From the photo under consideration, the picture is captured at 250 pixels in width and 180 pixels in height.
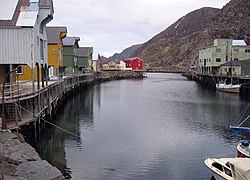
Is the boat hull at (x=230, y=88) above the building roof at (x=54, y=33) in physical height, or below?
below


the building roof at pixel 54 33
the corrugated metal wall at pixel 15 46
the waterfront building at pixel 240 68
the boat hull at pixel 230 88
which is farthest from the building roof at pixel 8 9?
the waterfront building at pixel 240 68

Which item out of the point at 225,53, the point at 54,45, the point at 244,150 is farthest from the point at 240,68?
the point at 244,150

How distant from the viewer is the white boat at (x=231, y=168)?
555 inches

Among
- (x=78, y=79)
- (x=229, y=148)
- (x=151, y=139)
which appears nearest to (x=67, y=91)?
(x=78, y=79)

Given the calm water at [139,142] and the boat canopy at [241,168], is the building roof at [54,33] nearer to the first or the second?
the calm water at [139,142]

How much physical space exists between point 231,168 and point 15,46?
18.9 meters

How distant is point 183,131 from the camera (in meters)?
30.0

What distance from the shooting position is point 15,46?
85.5 ft

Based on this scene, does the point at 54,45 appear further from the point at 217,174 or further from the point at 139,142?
the point at 217,174

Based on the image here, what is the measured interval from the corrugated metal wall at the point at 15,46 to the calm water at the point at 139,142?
267 inches

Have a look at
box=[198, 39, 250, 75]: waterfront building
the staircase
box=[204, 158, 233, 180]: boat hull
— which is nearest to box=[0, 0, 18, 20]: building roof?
the staircase

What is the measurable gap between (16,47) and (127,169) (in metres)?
13.6

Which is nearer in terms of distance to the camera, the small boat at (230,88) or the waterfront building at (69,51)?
the small boat at (230,88)

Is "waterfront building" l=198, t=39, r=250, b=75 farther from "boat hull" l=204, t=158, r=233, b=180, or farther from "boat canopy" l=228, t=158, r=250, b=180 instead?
"boat canopy" l=228, t=158, r=250, b=180
